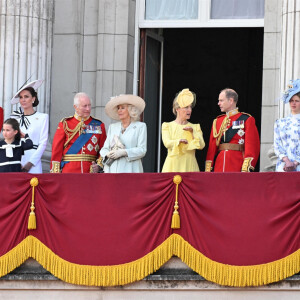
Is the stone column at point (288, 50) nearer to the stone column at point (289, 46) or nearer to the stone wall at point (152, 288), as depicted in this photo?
the stone column at point (289, 46)

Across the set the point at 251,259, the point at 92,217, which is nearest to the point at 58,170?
the point at 92,217

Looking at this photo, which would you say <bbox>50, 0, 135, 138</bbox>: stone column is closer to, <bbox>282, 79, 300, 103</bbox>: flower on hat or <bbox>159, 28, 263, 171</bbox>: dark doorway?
<bbox>282, 79, 300, 103</bbox>: flower on hat

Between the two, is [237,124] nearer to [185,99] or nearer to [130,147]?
[185,99]

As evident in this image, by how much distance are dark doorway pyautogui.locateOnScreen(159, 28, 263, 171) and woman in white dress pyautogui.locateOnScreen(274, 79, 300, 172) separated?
9.94m

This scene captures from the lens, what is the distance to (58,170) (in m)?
17.9

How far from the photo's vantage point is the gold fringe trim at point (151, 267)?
1584 cm

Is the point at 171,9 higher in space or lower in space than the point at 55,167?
higher

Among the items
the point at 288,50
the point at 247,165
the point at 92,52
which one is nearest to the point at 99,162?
the point at 247,165

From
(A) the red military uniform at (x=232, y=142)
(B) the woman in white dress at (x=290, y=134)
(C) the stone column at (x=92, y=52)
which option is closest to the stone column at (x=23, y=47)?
(C) the stone column at (x=92, y=52)

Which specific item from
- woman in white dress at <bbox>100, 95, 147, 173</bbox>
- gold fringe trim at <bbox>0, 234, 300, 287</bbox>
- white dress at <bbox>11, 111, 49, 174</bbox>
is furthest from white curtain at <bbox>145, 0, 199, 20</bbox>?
gold fringe trim at <bbox>0, 234, 300, 287</bbox>

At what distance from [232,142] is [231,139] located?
0.04 metres

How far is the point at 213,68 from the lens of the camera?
27.5m

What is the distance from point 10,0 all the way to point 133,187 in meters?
4.83

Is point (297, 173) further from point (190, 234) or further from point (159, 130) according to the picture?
point (159, 130)
